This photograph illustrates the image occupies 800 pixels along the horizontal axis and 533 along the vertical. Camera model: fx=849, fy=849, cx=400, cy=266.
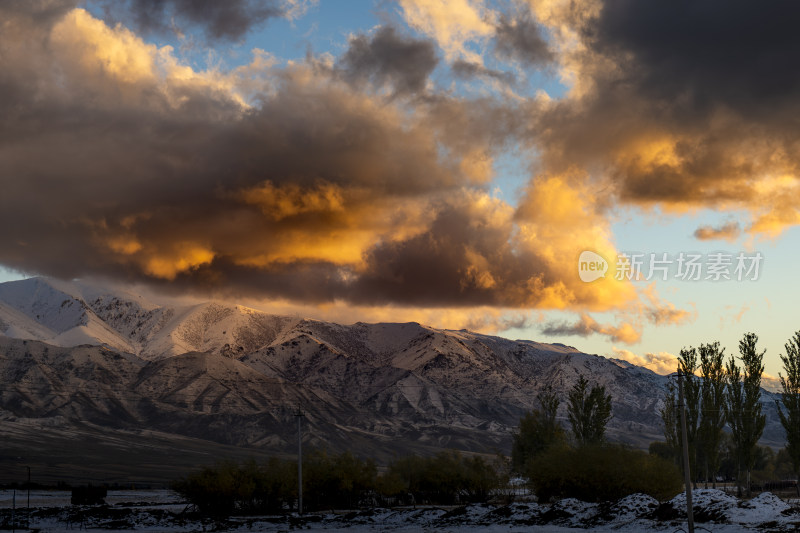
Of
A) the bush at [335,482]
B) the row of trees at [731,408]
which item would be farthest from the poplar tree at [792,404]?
the bush at [335,482]

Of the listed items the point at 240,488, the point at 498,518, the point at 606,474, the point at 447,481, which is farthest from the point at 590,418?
the point at 240,488

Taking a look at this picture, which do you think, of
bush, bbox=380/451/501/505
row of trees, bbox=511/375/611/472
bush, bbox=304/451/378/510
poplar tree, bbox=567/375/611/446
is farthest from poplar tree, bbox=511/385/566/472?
bush, bbox=304/451/378/510

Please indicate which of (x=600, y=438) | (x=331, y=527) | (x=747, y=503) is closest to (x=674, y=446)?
(x=600, y=438)

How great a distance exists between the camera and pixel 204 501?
307ft

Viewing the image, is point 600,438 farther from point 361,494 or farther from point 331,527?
point 331,527

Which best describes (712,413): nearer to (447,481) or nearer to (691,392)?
(691,392)

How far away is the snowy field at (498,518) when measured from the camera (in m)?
65.4

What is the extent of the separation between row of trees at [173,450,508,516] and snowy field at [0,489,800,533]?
4.92 meters

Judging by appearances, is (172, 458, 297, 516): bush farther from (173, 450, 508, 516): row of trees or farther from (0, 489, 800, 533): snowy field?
(0, 489, 800, 533): snowy field

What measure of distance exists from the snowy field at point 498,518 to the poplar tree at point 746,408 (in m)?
→ 23.8

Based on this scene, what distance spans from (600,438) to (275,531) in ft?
170

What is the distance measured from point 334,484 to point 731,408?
46727 mm

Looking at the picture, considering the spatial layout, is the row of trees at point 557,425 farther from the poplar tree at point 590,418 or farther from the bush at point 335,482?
the bush at point 335,482

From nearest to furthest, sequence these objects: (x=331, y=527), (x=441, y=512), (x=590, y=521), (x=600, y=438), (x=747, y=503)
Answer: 1. (x=747, y=503)
2. (x=590, y=521)
3. (x=331, y=527)
4. (x=441, y=512)
5. (x=600, y=438)
